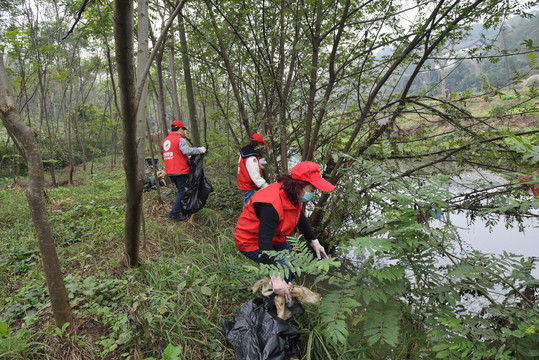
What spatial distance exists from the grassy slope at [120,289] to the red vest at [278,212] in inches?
23.7

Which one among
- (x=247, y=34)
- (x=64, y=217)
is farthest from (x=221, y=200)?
(x=247, y=34)

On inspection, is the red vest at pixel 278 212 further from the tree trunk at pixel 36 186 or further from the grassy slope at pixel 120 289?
the tree trunk at pixel 36 186

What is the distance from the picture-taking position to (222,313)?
103 inches

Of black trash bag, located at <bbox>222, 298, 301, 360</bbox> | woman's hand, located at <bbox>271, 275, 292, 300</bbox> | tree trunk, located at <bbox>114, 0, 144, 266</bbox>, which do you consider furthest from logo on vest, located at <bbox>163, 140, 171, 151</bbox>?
woman's hand, located at <bbox>271, 275, 292, 300</bbox>

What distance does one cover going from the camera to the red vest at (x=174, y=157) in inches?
178

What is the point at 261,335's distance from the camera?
2014 mm

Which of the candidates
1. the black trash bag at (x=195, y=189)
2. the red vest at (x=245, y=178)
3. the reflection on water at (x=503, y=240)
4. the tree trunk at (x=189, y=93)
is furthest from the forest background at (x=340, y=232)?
the reflection on water at (x=503, y=240)

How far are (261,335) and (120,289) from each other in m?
1.48

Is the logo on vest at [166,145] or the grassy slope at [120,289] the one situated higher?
the logo on vest at [166,145]

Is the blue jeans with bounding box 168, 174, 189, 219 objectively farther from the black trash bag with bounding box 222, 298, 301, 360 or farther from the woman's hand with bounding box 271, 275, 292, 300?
the woman's hand with bounding box 271, 275, 292, 300

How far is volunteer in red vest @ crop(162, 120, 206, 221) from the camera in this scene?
452cm

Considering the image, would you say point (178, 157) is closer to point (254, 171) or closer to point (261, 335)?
point (254, 171)

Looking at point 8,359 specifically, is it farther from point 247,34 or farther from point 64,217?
point 247,34

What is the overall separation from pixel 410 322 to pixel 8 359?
276 centimetres
